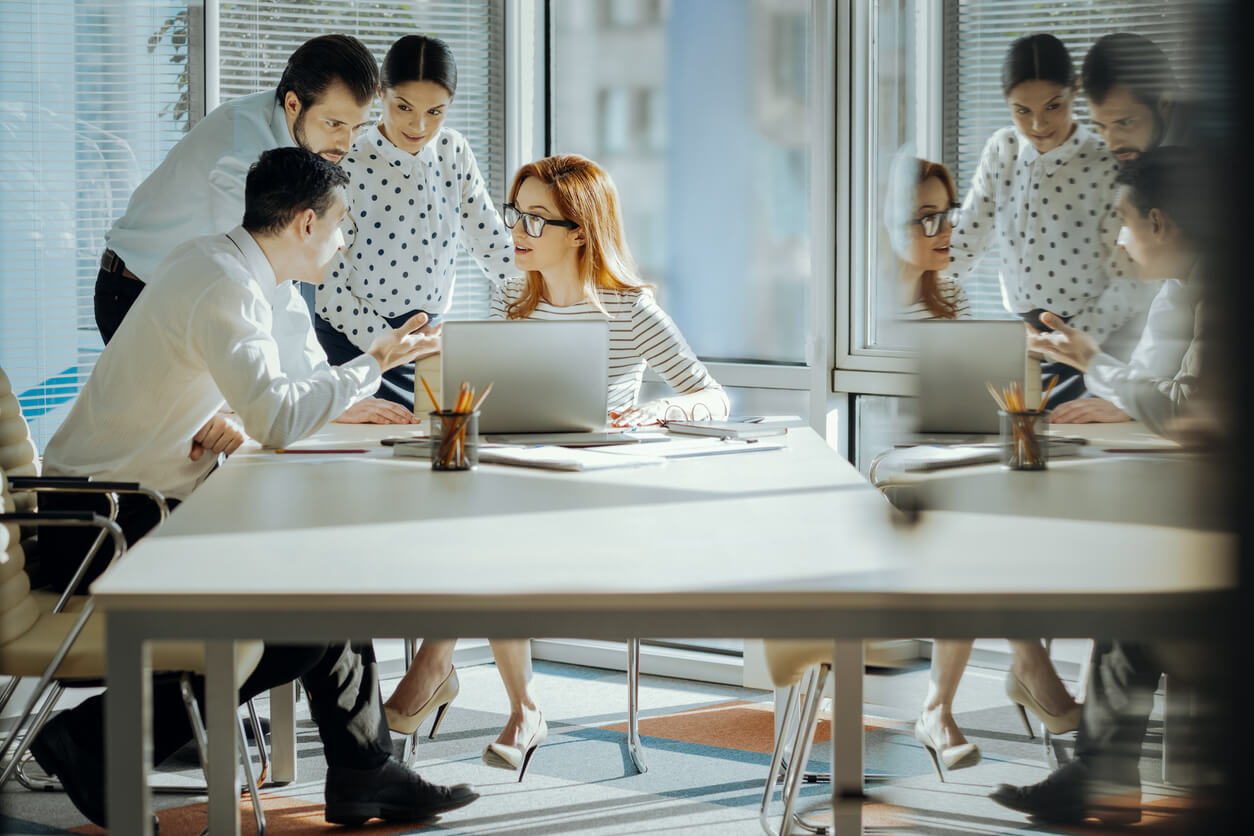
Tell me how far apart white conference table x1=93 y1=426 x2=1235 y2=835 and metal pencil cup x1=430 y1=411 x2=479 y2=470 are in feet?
0.21

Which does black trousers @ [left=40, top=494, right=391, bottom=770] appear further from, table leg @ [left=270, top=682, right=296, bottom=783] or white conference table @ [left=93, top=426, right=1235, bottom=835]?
white conference table @ [left=93, top=426, right=1235, bottom=835]

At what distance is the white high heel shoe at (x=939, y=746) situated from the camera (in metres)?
0.33

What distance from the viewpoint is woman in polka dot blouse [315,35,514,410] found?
3184 millimetres

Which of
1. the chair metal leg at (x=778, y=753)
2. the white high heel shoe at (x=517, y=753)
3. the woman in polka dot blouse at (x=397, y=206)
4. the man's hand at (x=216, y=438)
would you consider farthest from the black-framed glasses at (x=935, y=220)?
the woman in polka dot blouse at (x=397, y=206)

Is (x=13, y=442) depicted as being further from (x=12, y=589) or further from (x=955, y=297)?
(x=955, y=297)

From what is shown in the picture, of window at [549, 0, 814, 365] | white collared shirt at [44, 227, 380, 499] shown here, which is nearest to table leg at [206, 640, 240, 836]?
white collared shirt at [44, 227, 380, 499]

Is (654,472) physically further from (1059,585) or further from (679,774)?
(1059,585)

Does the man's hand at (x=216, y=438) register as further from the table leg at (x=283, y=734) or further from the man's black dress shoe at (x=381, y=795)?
the man's black dress shoe at (x=381, y=795)

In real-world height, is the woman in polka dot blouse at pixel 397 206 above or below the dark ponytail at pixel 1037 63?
above

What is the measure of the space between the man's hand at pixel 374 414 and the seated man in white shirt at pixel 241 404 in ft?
0.73

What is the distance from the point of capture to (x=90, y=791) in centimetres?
204

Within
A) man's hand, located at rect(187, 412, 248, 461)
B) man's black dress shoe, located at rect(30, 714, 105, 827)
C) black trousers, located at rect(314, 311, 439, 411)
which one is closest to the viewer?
man's black dress shoe, located at rect(30, 714, 105, 827)

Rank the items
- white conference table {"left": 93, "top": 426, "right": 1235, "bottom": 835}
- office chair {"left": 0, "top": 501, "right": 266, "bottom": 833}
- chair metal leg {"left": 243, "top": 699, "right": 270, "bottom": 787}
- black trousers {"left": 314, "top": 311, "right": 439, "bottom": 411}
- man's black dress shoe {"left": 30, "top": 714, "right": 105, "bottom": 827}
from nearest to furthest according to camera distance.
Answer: white conference table {"left": 93, "top": 426, "right": 1235, "bottom": 835}
office chair {"left": 0, "top": 501, "right": 266, "bottom": 833}
man's black dress shoe {"left": 30, "top": 714, "right": 105, "bottom": 827}
chair metal leg {"left": 243, "top": 699, "right": 270, "bottom": 787}
black trousers {"left": 314, "top": 311, "right": 439, "bottom": 411}

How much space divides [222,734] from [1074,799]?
156cm
